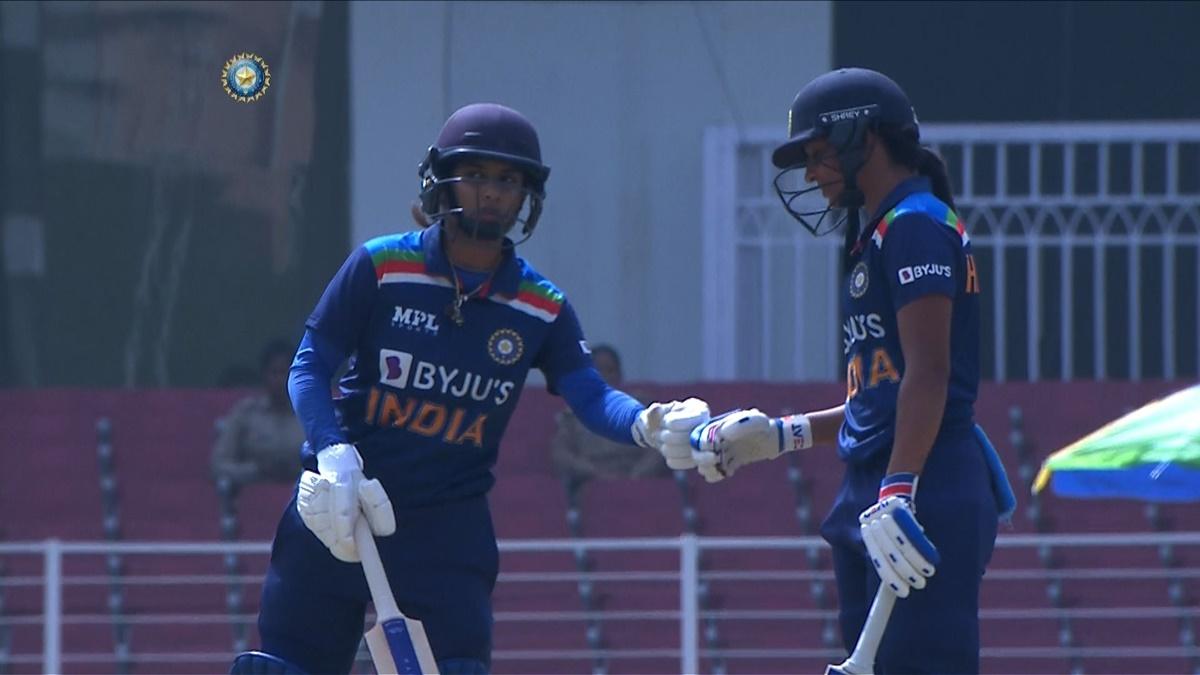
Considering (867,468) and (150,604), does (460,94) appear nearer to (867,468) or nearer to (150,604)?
(150,604)

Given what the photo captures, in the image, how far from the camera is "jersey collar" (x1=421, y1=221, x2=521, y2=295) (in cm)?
439

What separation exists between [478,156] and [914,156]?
848mm

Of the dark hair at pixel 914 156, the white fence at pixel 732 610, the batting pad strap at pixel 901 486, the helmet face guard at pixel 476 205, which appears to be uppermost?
the dark hair at pixel 914 156

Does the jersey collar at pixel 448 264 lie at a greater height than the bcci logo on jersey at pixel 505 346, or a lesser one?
greater

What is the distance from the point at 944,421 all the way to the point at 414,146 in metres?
7.69

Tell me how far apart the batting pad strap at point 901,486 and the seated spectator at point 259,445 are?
586cm

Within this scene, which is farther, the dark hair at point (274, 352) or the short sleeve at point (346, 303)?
the dark hair at point (274, 352)

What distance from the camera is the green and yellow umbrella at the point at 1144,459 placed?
20.7 ft

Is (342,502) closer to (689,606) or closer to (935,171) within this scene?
(935,171)

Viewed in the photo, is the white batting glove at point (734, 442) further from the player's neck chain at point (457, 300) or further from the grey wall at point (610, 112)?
the grey wall at point (610, 112)

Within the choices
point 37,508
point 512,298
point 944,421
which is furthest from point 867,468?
point 37,508

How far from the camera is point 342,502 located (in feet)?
Answer: 13.4

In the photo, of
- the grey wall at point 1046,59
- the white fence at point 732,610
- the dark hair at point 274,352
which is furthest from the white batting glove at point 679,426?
the grey wall at point 1046,59

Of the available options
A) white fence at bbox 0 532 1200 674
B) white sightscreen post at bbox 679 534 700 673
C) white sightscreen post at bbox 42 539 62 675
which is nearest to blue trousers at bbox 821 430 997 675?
white sightscreen post at bbox 679 534 700 673
